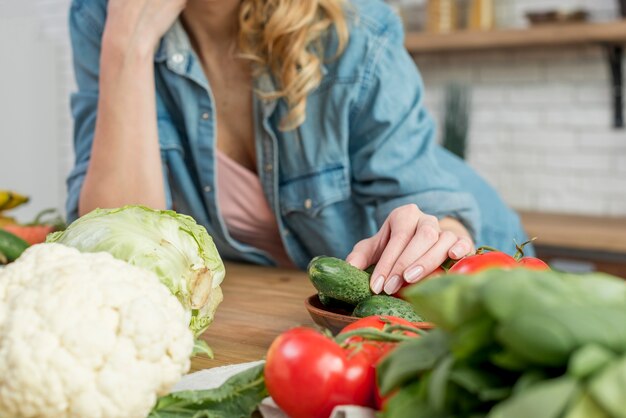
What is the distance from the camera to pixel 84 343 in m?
0.59

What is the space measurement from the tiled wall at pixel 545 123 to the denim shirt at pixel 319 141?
5.30 feet

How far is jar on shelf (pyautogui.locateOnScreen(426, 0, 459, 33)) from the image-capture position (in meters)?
3.15

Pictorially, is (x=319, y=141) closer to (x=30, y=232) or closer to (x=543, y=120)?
(x=30, y=232)

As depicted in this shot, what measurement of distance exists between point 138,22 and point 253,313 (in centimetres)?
73

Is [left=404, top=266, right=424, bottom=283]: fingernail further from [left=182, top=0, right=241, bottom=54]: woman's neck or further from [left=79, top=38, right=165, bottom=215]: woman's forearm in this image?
[left=182, top=0, right=241, bottom=54]: woman's neck

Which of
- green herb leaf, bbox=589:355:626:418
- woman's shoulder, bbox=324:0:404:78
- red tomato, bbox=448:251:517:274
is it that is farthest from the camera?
woman's shoulder, bbox=324:0:404:78

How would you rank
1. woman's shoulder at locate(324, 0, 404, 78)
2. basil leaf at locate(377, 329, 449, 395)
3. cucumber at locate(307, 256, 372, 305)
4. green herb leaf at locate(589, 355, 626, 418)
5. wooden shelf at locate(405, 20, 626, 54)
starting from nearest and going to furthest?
1. green herb leaf at locate(589, 355, 626, 418)
2. basil leaf at locate(377, 329, 449, 395)
3. cucumber at locate(307, 256, 372, 305)
4. woman's shoulder at locate(324, 0, 404, 78)
5. wooden shelf at locate(405, 20, 626, 54)

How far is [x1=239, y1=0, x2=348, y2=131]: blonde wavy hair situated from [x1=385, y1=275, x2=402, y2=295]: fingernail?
73cm

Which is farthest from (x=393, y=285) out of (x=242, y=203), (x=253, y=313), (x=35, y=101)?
(x=35, y=101)

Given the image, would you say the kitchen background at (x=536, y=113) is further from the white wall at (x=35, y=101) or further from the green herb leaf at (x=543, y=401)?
the green herb leaf at (x=543, y=401)

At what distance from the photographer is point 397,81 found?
1.68 meters

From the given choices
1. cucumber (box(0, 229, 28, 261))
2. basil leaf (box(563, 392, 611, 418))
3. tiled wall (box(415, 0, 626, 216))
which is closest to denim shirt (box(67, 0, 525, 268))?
cucumber (box(0, 229, 28, 261))

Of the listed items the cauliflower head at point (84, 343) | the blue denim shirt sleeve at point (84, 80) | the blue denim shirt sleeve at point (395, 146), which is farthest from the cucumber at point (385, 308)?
the blue denim shirt sleeve at point (84, 80)

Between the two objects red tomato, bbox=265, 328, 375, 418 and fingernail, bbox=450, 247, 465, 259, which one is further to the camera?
fingernail, bbox=450, 247, 465, 259
